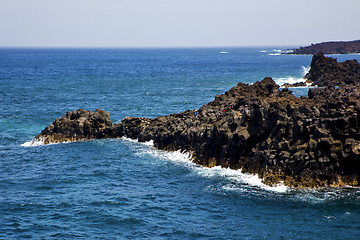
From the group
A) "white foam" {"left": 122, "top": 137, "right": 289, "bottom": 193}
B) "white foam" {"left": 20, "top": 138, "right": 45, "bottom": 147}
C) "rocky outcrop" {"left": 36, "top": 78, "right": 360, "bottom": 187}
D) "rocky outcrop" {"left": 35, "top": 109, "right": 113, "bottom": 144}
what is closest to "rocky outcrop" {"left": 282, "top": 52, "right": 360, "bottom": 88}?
"rocky outcrop" {"left": 36, "top": 78, "right": 360, "bottom": 187}

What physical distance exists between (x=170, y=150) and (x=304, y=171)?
16575 mm

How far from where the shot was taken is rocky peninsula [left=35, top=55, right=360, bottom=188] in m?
32.8

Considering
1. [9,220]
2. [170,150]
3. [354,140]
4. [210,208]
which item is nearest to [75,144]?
[170,150]

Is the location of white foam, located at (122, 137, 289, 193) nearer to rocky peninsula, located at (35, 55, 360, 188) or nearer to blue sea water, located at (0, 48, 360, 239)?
blue sea water, located at (0, 48, 360, 239)

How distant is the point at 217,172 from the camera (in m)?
37.4

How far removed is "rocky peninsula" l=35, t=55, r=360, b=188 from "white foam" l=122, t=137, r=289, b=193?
58cm

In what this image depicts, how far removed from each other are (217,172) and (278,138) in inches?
261

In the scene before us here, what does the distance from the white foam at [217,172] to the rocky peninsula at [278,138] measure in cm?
58

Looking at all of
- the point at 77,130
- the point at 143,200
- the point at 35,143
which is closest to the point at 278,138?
the point at 143,200

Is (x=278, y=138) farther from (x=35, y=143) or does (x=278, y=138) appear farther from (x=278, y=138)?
(x=35, y=143)

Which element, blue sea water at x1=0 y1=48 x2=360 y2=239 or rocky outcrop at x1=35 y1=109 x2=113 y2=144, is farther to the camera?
rocky outcrop at x1=35 y1=109 x2=113 y2=144

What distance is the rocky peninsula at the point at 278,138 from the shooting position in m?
32.8

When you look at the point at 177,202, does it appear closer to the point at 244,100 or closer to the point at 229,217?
the point at 229,217

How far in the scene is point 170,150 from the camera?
4459cm
